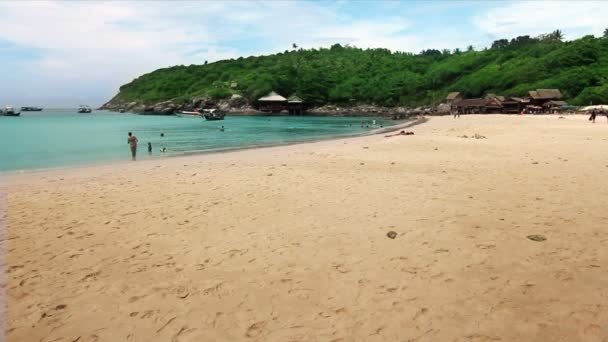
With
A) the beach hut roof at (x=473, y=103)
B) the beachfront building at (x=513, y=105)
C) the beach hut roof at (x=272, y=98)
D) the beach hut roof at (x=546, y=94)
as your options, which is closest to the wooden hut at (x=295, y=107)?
the beach hut roof at (x=272, y=98)

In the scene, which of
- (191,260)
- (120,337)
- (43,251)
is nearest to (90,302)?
(120,337)

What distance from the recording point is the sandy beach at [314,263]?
12.1 feet

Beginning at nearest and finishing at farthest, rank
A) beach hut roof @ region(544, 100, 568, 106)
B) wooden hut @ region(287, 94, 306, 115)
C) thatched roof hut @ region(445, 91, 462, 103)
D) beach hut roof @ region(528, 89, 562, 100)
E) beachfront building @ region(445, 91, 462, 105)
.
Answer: beach hut roof @ region(544, 100, 568, 106) < beach hut roof @ region(528, 89, 562, 100) < beachfront building @ region(445, 91, 462, 105) < thatched roof hut @ region(445, 91, 462, 103) < wooden hut @ region(287, 94, 306, 115)

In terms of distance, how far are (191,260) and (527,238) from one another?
16.6ft

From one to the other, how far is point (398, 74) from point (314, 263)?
13132cm

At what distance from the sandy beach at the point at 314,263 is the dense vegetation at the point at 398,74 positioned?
7787 cm

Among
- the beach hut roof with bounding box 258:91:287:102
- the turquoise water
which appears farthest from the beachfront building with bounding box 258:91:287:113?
the turquoise water

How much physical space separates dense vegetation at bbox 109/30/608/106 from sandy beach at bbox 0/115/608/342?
77874mm

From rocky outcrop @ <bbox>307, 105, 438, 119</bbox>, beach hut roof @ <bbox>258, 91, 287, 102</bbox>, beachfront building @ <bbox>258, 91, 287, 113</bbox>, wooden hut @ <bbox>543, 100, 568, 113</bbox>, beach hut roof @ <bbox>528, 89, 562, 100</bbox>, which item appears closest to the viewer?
wooden hut @ <bbox>543, 100, 568, 113</bbox>

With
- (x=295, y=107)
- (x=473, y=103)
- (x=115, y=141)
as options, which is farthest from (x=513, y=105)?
(x=115, y=141)

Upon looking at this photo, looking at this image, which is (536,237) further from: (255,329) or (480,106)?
(480,106)

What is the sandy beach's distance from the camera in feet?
12.1

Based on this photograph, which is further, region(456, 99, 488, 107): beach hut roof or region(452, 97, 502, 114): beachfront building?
region(456, 99, 488, 107): beach hut roof

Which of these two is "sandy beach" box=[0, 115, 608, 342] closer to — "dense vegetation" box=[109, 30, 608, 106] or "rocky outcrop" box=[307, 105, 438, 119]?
"dense vegetation" box=[109, 30, 608, 106]
